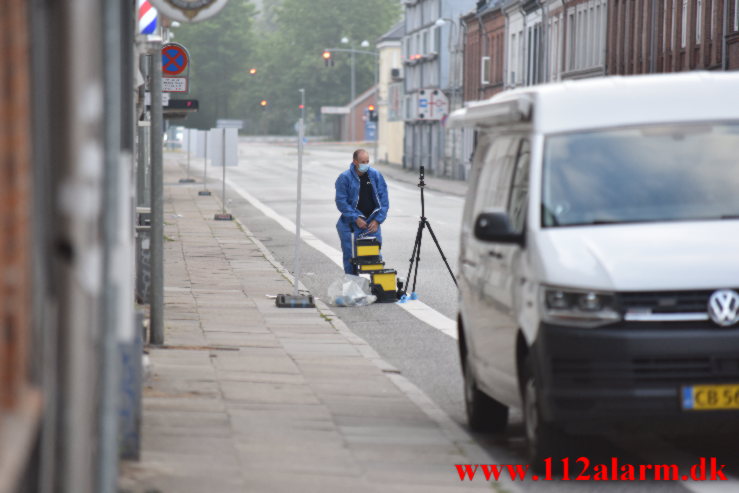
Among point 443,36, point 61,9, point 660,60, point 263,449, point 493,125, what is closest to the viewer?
point 61,9

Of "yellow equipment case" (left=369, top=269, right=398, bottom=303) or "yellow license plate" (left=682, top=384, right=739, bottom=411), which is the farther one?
"yellow equipment case" (left=369, top=269, right=398, bottom=303)

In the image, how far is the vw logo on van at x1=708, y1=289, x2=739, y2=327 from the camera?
25.2 feet

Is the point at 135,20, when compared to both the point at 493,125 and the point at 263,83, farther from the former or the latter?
the point at 263,83

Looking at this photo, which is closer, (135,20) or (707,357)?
(707,357)

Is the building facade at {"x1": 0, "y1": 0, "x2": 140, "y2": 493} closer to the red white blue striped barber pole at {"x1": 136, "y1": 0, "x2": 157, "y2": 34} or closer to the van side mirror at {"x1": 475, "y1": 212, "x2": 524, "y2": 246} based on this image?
the van side mirror at {"x1": 475, "y1": 212, "x2": 524, "y2": 246}

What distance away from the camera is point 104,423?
4.98m

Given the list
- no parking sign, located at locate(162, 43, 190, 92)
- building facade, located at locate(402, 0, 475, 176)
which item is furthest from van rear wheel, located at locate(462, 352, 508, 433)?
building facade, located at locate(402, 0, 475, 176)

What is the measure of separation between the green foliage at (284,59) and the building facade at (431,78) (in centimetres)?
5673

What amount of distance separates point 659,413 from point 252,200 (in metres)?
42.3

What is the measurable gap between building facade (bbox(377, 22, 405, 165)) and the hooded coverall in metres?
79.6

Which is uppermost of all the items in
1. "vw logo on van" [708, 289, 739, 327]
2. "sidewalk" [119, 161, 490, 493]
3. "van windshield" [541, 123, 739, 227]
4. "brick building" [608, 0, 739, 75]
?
"brick building" [608, 0, 739, 75]

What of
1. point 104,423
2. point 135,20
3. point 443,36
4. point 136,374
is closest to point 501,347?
point 136,374

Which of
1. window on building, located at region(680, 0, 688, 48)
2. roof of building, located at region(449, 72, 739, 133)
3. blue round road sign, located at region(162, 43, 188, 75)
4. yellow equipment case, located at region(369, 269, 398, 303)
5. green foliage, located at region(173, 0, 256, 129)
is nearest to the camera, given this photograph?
roof of building, located at region(449, 72, 739, 133)

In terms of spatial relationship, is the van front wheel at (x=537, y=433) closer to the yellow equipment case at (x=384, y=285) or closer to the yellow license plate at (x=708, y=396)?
the yellow license plate at (x=708, y=396)
